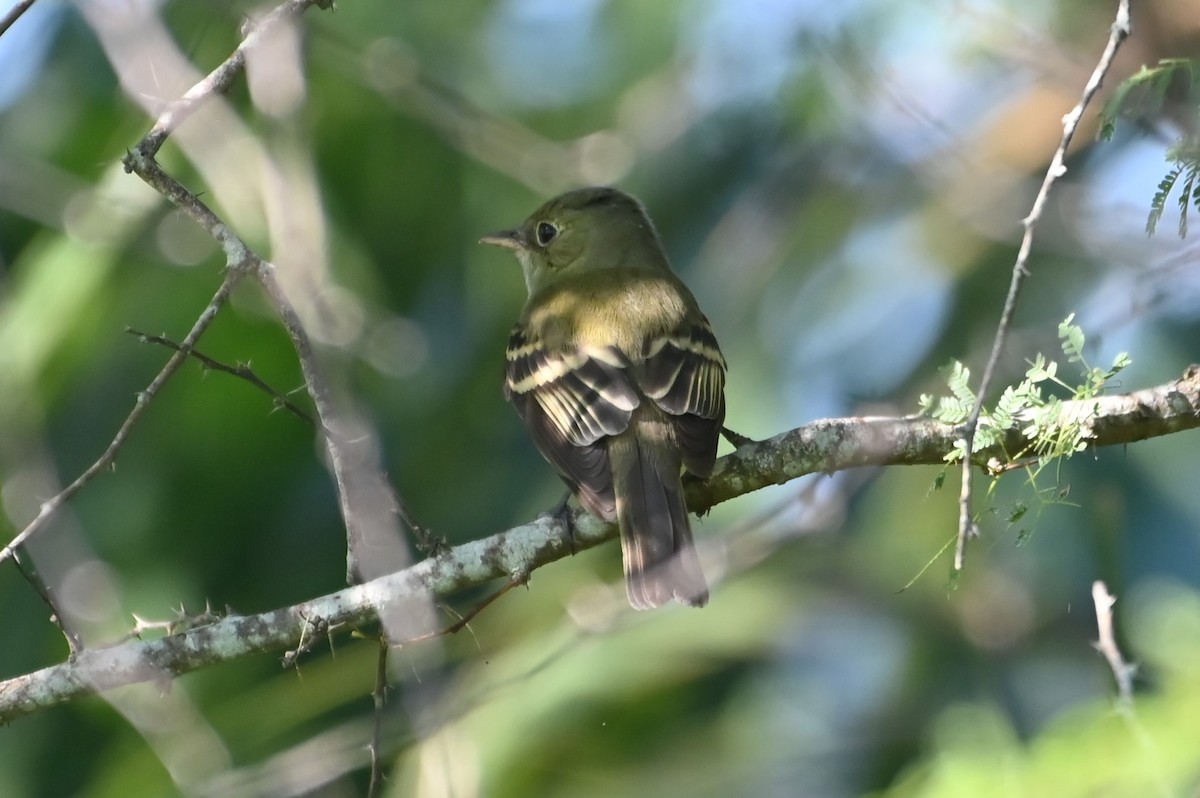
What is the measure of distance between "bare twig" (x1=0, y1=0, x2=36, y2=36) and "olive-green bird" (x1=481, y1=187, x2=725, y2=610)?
2.10 metres

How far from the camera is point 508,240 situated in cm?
648

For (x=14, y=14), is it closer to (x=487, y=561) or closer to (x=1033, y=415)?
(x=487, y=561)

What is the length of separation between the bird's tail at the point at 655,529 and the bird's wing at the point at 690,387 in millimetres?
90

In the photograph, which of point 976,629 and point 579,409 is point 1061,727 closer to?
point 579,409

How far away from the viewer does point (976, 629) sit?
8383 millimetres

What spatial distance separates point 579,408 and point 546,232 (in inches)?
67.4

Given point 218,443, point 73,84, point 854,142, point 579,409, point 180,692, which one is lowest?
point 579,409

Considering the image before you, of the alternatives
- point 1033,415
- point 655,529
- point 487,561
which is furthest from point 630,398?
point 1033,415

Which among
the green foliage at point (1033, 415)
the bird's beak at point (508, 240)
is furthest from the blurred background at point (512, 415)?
the green foliage at point (1033, 415)

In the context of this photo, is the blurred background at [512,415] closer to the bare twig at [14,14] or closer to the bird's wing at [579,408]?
the bird's wing at [579,408]

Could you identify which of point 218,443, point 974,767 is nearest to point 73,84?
point 218,443

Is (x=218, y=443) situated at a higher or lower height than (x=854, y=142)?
lower

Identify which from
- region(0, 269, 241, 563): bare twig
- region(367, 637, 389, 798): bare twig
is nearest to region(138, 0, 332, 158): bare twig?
region(0, 269, 241, 563): bare twig

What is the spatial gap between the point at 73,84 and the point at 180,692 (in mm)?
4016
